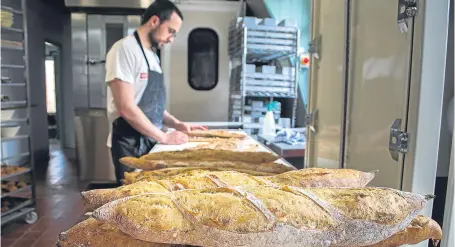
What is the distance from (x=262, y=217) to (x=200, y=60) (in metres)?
4.18

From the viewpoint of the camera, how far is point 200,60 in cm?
464

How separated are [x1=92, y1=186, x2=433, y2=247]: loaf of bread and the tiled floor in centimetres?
278

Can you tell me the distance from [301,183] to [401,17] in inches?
22.1

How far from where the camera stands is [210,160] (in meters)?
1.47

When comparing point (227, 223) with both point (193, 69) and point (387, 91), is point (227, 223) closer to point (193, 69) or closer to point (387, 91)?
point (387, 91)

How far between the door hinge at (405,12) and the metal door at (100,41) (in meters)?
4.00

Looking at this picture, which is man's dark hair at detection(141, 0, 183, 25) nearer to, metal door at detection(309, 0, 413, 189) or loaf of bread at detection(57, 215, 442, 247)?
metal door at detection(309, 0, 413, 189)

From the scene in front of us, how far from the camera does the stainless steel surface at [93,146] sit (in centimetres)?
438

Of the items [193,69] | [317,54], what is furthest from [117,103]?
[193,69]

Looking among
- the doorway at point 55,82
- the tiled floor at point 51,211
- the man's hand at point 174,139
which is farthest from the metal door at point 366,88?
the doorway at point 55,82

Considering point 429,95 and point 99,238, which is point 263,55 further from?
point 99,238

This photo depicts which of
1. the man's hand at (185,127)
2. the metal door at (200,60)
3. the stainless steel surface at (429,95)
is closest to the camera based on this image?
the stainless steel surface at (429,95)

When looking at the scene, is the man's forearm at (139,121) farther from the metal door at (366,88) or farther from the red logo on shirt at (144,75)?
the metal door at (366,88)

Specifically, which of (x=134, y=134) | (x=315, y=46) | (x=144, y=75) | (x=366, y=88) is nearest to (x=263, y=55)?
(x=144, y=75)
